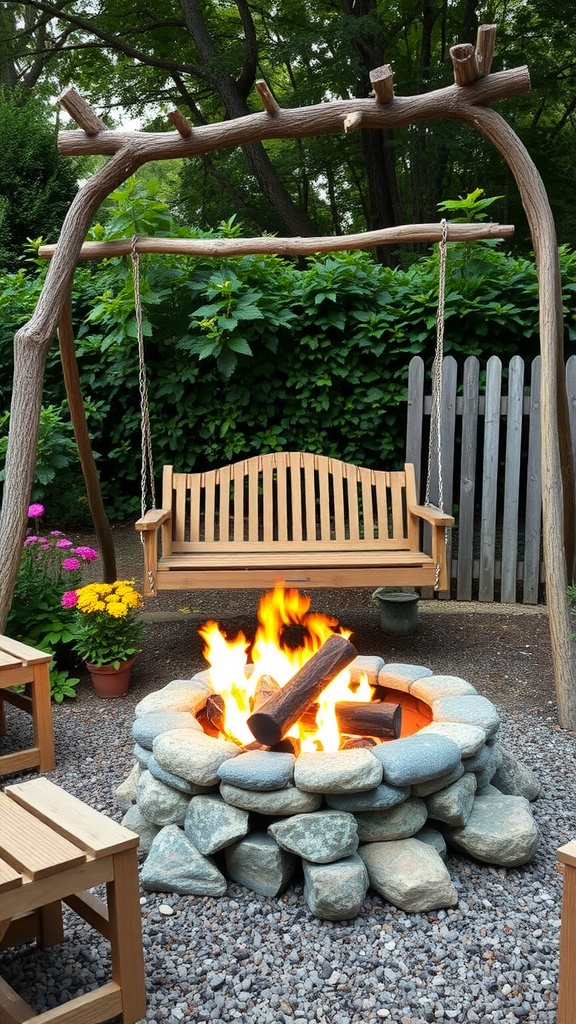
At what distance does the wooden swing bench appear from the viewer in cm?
423

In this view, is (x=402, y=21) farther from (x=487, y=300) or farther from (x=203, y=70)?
(x=487, y=300)

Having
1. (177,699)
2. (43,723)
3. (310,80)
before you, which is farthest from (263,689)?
(310,80)

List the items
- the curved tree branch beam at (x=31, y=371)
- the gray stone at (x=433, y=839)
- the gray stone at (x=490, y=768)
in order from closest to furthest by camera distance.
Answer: the gray stone at (x=433, y=839), the gray stone at (x=490, y=768), the curved tree branch beam at (x=31, y=371)

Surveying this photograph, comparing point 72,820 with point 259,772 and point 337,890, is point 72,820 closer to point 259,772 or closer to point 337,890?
point 259,772

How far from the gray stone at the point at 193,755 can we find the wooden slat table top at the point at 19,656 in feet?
Answer: 2.95

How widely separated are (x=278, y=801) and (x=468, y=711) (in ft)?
2.50

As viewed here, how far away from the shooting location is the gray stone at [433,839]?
2414 mm

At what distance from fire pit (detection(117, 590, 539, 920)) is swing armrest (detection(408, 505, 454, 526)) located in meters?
1.46

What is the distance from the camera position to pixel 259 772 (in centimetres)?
229

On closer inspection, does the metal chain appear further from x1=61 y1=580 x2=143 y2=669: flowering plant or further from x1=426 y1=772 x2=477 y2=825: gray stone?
x1=426 y1=772 x2=477 y2=825: gray stone

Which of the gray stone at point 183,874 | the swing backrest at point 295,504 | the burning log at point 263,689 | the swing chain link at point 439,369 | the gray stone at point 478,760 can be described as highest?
the swing chain link at point 439,369

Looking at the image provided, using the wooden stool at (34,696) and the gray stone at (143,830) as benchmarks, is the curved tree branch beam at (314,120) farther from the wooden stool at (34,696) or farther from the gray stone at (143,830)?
the gray stone at (143,830)

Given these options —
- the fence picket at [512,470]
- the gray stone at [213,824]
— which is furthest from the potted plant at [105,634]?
the fence picket at [512,470]

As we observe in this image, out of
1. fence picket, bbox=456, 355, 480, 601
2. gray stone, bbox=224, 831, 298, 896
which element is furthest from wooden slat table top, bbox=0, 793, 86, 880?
fence picket, bbox=456, 355, 480, 601
